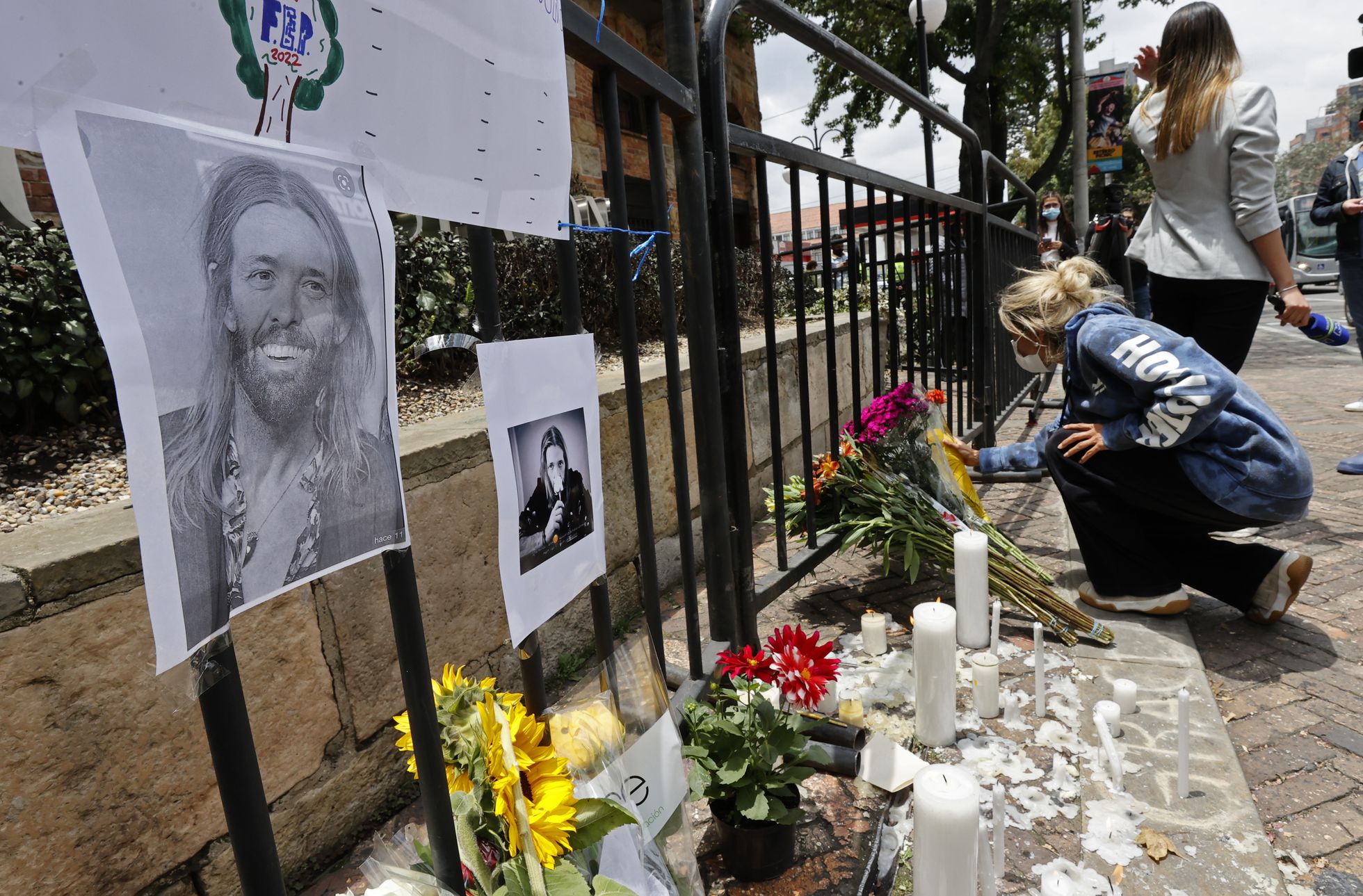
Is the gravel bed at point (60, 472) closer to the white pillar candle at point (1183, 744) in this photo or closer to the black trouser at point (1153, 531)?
the white pillar candle at point (1183, 744)

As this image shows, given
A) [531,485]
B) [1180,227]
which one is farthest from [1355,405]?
[531,485]

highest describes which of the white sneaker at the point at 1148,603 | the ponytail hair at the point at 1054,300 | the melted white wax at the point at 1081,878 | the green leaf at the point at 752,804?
the ponytail hair at the point at 1054,300

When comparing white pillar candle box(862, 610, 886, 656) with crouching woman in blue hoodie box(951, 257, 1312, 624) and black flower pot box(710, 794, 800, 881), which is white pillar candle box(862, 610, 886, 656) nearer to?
crouching woman in blue hoodie box(951, 257, 1312, 624)

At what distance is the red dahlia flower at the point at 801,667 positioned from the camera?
60.7 inches

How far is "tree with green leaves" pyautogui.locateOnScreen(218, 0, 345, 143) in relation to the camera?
0.63 meters

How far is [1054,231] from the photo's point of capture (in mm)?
7281

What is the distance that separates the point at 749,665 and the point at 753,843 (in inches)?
12.6

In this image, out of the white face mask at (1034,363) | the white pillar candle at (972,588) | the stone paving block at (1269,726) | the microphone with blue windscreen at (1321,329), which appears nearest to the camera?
the stone paving block at (1269,726)

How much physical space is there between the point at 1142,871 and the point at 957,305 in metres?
2.92

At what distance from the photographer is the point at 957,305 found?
3906mm

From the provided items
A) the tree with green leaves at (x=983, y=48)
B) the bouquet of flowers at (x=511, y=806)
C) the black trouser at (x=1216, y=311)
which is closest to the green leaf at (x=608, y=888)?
the bouquet of flowers at (x=511, y=806)

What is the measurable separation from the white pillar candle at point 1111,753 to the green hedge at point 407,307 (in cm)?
144

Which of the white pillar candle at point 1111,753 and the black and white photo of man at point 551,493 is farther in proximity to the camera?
the white pillar candle at point 1111,753

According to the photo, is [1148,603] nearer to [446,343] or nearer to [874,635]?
[874,635]
